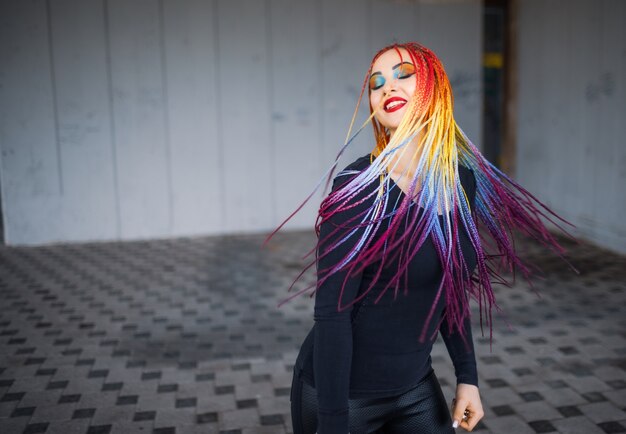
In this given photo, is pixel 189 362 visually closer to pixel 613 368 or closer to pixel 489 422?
pixel 489 422

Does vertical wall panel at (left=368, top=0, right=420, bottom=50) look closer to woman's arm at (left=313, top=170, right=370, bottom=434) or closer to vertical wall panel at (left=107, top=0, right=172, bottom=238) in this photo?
vertical wall panel at (left=107, top=0, right=172, bottom=238)

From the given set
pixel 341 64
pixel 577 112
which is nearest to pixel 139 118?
pixel 341 64

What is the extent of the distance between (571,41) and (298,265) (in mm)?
3804

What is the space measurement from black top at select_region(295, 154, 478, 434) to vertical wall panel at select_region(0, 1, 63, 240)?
5.84 meters

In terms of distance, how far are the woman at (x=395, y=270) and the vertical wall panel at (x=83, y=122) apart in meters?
5.69

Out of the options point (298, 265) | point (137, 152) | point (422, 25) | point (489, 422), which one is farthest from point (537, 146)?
point (489, 422)

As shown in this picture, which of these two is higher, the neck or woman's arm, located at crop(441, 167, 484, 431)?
the neck

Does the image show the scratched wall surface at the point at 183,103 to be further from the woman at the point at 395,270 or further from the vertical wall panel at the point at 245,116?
the woman at the point at 395,270

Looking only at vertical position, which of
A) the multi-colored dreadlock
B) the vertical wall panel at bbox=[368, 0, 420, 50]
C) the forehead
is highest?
the vertical wall panel at bbox=[368, 0, 420, 50]

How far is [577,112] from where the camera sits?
263 inches

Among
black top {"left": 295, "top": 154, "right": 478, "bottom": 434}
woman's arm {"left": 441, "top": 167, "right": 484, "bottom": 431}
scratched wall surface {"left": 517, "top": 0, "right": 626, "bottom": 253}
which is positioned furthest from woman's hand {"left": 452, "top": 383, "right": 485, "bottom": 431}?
scratched wall surface {"left": 517, "top": 0, "right": 626, "bottom": 253}

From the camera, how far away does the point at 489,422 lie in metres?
3.02

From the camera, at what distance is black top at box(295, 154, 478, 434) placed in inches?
55.1

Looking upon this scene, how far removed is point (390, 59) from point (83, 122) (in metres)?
5.77
